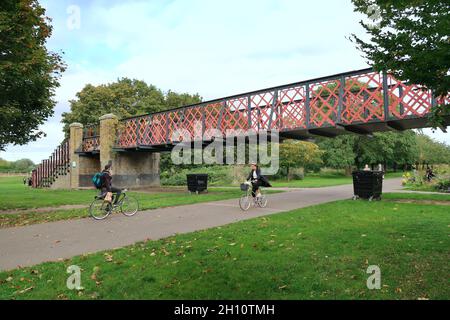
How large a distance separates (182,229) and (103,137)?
21565 mm

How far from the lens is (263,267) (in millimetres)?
5348

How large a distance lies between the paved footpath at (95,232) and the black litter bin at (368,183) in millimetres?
4611

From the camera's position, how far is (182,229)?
29.4 ft

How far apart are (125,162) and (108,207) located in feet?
61.2

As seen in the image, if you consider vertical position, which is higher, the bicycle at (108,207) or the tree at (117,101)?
the tree at (117,101)

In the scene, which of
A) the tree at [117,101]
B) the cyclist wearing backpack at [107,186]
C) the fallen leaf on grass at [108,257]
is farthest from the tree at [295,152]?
the fallen leaf on grass at [108,257]

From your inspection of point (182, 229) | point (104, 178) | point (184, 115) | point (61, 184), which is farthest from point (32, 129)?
point (61, 184)

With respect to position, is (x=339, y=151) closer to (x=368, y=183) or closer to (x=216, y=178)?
(x=216, y=178)

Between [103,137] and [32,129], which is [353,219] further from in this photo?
[103,137]

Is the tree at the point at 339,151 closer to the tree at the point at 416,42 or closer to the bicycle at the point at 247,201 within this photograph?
the bicycle at the point at 247,201

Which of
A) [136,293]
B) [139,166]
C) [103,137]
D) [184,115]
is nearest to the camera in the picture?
[136,293]

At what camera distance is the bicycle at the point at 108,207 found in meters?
11.0

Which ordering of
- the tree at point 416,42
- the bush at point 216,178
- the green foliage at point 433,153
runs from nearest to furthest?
the tree at point 416,42 → the bush at point 216,178 → the green foliage at point 433,153

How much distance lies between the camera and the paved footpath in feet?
22.1
